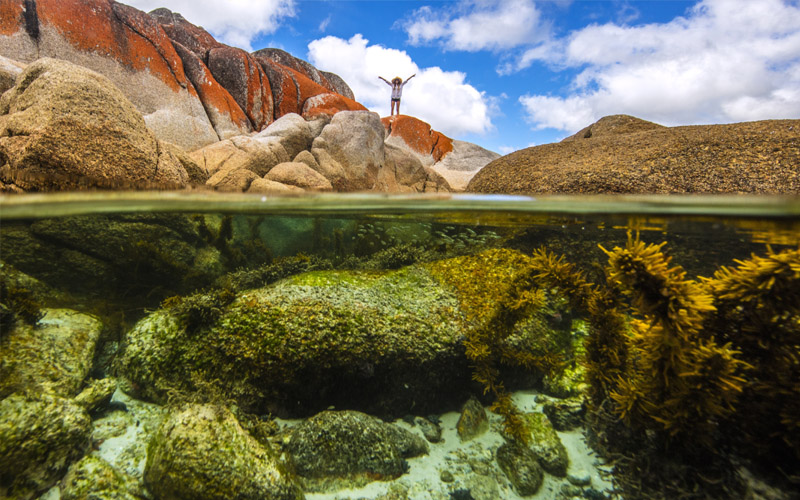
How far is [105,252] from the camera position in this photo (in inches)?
283

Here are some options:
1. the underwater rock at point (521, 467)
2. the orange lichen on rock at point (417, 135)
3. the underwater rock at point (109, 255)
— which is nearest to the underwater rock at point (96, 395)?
the underwater rock at point (109, 255)

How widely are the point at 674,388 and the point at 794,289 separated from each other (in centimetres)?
123

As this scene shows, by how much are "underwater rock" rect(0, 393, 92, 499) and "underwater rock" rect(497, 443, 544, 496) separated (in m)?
5.59

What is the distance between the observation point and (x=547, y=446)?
13.7 feet

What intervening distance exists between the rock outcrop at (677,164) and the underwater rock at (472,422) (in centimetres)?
506

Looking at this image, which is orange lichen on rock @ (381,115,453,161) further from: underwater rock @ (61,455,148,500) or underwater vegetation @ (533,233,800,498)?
underwater rock @ (61,455,148,500)

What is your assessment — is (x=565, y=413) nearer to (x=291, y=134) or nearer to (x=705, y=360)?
(x=705, y=360)

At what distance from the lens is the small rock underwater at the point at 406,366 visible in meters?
2.66

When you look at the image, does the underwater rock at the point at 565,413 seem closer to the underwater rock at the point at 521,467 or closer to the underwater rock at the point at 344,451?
the underwater rock at the point at 521,467

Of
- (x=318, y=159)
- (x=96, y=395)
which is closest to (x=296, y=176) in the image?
(x=318, y=159)

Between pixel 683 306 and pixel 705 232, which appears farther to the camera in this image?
pixel 705 232

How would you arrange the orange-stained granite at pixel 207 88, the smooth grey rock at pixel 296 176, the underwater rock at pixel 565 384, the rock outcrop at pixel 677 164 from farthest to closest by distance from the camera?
the orange-stained granite at pixel 207 88 < the smooth grey rock at pixel 296 176 < the rock outcrop at pixel 677 164 < the underwater rock at pixel 565 384

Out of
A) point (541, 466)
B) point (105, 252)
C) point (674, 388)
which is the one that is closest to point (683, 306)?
point (674, 388)

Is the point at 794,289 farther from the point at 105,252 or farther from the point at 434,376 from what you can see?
the point at 105,252
